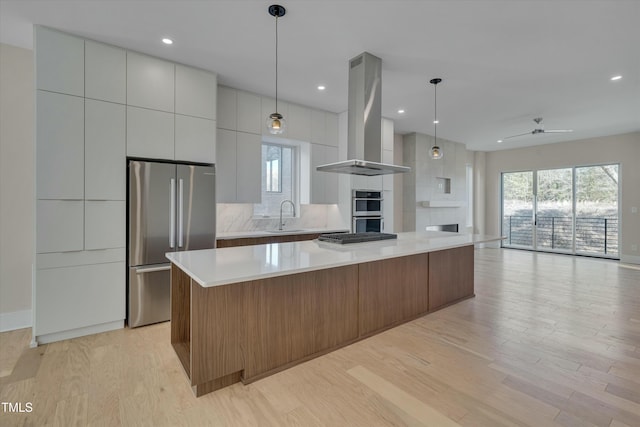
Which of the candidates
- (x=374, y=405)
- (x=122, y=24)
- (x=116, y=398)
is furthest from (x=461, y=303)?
(x=122, y=24)

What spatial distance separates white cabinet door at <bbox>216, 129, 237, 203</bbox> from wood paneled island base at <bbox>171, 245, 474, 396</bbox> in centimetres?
181

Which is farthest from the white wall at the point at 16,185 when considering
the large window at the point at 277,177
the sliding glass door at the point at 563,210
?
the sliding glass door at the point at 563,210

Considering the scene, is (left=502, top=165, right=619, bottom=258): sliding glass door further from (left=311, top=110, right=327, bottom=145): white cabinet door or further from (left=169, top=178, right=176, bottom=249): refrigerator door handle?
(left=169, top=178, right=176, bottom=249): refrigerator door handle

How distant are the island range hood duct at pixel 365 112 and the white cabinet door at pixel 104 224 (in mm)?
2131

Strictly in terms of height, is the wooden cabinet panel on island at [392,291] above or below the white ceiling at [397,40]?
below

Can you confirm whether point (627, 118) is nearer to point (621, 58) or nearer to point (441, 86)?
point (621, 58)

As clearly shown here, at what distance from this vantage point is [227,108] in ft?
13.9

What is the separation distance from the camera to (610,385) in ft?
6.93

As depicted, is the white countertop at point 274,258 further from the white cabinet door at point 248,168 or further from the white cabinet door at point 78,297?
the white cabinet door at point 248,168

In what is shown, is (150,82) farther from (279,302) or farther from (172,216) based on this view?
(279,302)

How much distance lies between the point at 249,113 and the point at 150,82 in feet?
4.55

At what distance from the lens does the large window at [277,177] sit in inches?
200

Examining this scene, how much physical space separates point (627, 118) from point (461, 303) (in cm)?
522

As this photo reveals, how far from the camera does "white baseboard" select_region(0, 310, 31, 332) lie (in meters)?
3.07
